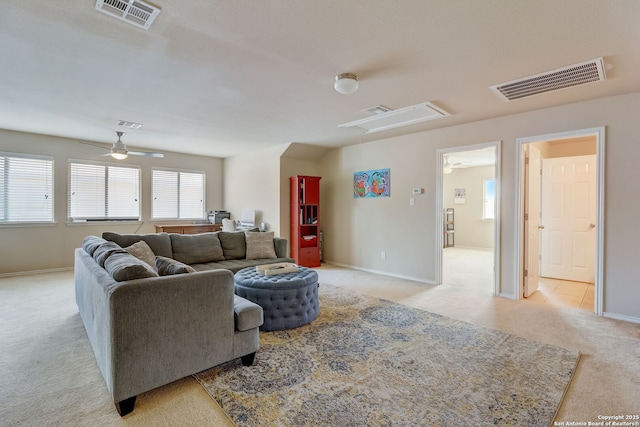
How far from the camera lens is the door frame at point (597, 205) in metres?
3.39

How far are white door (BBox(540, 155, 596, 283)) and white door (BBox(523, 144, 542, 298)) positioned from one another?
822mm

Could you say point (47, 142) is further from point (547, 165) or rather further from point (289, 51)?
point (547, 165)

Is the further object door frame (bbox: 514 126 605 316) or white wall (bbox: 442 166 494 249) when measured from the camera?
white wall (bbox: 442 166 494 249)

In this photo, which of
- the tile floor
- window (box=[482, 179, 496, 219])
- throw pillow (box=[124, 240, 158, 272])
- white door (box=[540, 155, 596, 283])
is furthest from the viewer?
window (box=[482, 179, 496, 219])

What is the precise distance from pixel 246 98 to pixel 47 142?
14.7 ft

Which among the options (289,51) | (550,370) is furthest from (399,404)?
(289,51)

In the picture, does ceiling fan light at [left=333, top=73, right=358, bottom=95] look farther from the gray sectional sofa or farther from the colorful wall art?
the colorful wall art

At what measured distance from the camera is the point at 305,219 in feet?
19.8

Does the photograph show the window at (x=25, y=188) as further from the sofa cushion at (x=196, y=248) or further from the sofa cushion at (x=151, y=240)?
the sofa cushion at (x=196, y=248)

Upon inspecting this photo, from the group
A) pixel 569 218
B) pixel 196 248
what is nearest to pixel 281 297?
pixel 196 248

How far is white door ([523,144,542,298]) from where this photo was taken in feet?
13.3

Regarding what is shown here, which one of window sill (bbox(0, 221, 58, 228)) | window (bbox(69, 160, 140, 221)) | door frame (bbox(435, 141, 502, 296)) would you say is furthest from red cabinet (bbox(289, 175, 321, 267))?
window sill (bbox(0, 221, 58, 228))

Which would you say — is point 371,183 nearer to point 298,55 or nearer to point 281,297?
point 281,297

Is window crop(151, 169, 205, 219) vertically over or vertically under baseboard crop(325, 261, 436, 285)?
over
